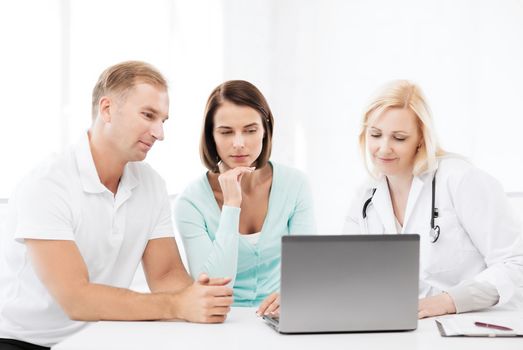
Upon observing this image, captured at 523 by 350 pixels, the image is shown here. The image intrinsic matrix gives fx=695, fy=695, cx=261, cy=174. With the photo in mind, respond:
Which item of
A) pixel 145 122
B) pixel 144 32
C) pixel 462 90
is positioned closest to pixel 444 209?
pixel 145 122

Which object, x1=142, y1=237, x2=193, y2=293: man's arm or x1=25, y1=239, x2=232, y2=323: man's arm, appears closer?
x1=25, y1=239, x2=232, y2=323: man's arm

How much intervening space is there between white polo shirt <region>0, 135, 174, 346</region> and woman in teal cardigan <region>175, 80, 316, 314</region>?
0.68 feet

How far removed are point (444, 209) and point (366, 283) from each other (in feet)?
2.43

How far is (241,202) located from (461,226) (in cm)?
80

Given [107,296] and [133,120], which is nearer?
[107,296]

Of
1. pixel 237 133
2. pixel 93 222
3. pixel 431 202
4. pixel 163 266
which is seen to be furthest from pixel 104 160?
pixel 431 202

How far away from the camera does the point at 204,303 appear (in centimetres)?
179

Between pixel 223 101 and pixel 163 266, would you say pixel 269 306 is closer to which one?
pixel 163 266

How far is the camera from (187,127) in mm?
4367

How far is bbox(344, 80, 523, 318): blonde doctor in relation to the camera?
218cm

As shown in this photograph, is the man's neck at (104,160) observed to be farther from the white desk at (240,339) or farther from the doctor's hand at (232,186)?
the white desk at (240,339)

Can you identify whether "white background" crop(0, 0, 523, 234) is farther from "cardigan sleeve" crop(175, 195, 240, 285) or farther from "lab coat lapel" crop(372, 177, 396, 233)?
"lab coat lapel" crop(372, 177, 396, 233)

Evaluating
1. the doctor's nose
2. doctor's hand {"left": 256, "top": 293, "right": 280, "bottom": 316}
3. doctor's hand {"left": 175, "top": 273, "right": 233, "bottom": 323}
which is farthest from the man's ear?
the doctor's nose

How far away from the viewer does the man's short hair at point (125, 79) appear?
2.20 meters
